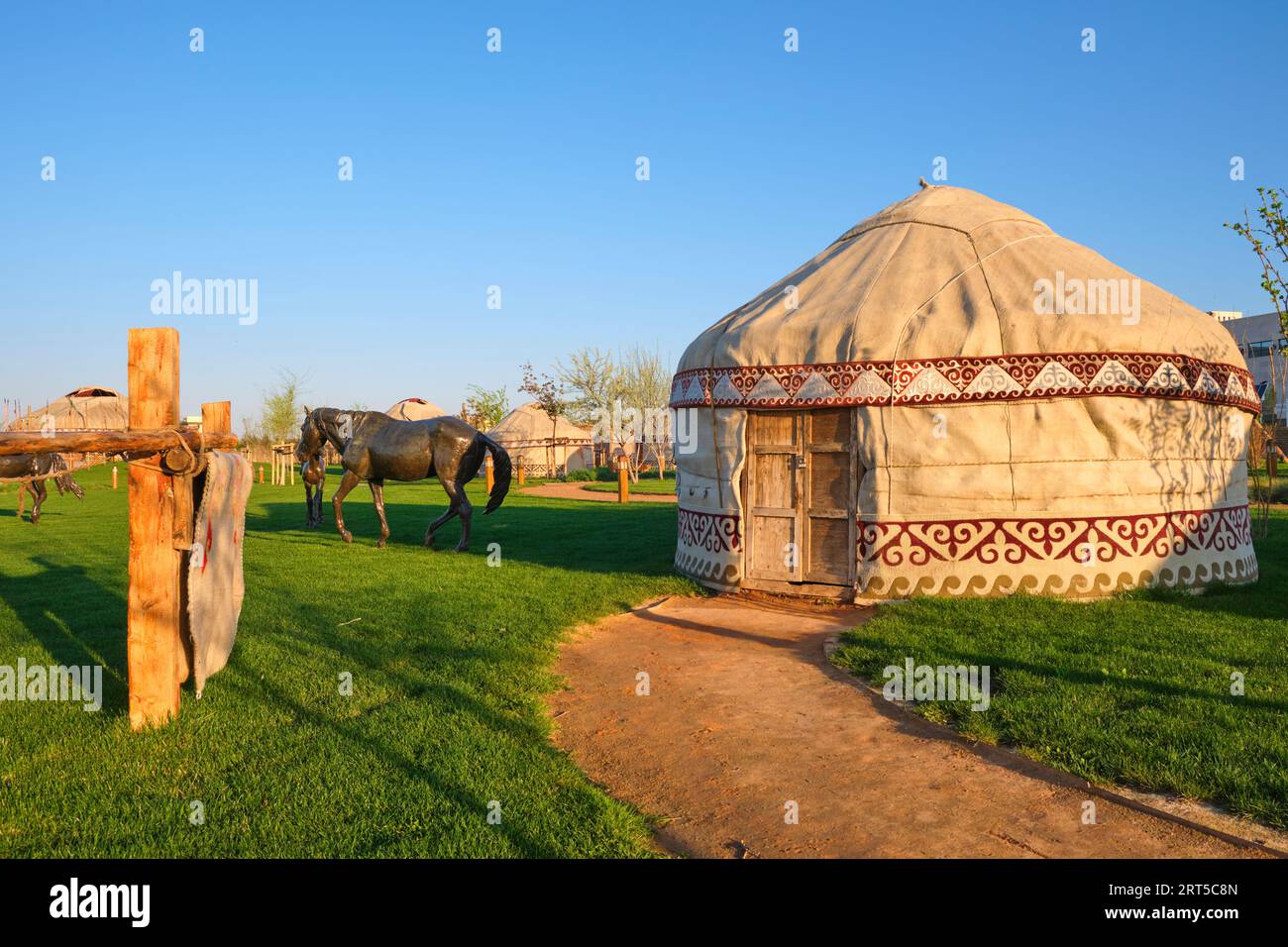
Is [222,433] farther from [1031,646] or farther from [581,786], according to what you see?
[1031,646]

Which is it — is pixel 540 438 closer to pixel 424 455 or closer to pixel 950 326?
pixel 424 455

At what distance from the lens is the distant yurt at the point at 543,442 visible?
33.6 meters

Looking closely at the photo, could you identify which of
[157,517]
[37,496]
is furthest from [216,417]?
[37,496]

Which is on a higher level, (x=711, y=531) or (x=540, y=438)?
(x=540, y=438)

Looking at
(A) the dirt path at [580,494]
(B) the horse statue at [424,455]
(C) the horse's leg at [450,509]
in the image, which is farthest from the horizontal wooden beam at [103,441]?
(A) the dirt path at [580,494]

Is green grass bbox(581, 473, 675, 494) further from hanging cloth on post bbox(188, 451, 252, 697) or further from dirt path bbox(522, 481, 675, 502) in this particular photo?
hanging cloth on post bbox(188, 451, 252, 697)

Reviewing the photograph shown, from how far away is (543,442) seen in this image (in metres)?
33.7

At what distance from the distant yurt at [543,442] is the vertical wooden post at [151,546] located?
28.2m

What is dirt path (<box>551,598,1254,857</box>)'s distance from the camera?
10.5 ft

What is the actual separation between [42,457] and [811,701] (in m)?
14.1

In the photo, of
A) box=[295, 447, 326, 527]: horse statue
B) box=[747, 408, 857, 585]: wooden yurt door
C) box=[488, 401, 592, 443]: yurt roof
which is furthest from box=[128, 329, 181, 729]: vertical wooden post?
box=[488, 401, 592, 443]: yurt roof

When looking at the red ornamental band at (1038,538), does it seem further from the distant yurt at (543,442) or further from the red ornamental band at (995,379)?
the distant yurt at (543,442)

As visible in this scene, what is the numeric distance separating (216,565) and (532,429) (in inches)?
1176
